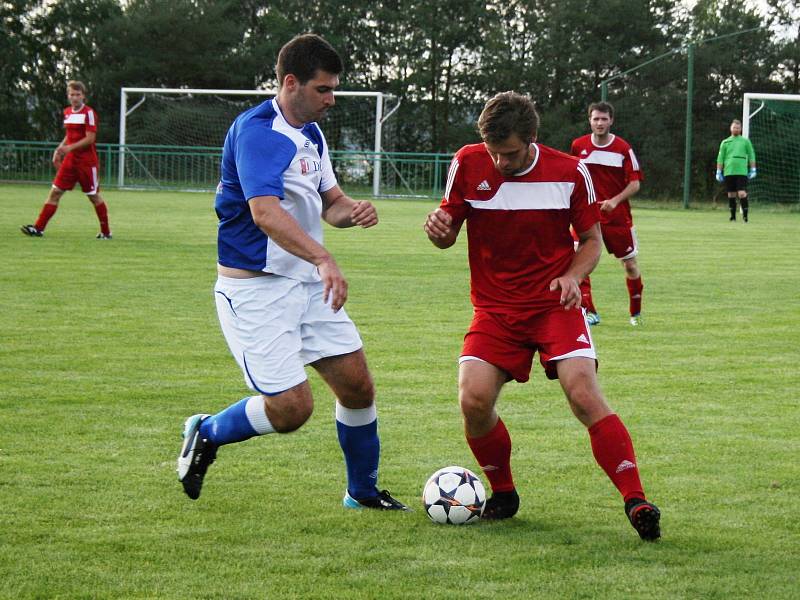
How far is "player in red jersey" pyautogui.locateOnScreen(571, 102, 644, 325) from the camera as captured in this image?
1014 cm

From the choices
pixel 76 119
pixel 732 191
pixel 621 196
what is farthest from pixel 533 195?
pixel 732 191

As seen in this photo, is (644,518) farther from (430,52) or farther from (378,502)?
(430,52)

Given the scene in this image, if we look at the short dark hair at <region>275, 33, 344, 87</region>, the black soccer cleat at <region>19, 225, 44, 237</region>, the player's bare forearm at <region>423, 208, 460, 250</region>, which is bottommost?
the black soccer cleat at <region>19, 225, 44, 237</region>

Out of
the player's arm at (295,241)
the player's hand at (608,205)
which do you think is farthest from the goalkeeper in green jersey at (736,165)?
the player's arm at (295,241)

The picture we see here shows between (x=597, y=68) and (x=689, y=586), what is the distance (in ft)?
144

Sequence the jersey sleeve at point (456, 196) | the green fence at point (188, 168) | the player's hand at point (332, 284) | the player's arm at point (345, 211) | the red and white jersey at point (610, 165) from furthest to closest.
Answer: the green fence at point (188, 168) < the red and white jersey at point (610, 165) < the jersey sleeve at point (456, 196) < the player's arm at point (345, 211) < the player's hand at point (332, 284)

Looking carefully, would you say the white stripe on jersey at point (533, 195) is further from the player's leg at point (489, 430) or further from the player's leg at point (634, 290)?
the player's leg at point (634, 290)

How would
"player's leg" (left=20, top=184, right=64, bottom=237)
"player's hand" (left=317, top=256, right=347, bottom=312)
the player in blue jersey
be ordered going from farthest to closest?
"player's leg" (left=20, top=184, right=64, bottom=237) → the player in blue jersey → "player's hand" (left=317, top=256, right=347, bottom=312)

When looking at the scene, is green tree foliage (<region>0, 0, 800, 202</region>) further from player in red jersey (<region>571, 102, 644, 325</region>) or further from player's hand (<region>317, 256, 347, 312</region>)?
player's hand (<region>317, 256, 347, 312</region>)

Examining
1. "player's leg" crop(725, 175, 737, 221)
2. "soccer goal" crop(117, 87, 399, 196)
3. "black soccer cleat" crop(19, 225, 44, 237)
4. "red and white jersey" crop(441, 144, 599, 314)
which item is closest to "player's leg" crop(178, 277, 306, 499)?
"red and white jersey" crop(441, 144, 599, 314)

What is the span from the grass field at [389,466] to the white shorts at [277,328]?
0.56 metres

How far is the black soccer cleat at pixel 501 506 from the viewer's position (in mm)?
4594

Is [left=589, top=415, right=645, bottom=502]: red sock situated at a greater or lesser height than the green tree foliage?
lesser

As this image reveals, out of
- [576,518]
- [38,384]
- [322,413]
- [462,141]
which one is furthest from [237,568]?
[462,141]
